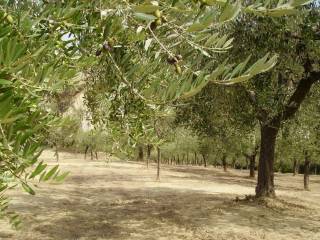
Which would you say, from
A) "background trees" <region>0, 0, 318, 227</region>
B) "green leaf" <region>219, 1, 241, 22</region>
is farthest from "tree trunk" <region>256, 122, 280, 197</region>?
"green leaf" <region>219, 1, 241, 22</region>

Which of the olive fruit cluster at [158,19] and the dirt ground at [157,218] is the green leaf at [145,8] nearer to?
the olive fruit cluster at [158,19]

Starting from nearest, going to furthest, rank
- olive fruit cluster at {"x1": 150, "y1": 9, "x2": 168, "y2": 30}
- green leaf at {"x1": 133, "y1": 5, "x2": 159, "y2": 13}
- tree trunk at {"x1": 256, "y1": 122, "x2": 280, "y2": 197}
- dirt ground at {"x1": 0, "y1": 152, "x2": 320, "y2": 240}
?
green leaf at {"x1": 133, "y1": 5, "x2": 159, "y2": 13} < olive fruit cluster at {"x1": 150, "y1": 9, "x2": 168, "y2": 30} < dirt ground at {"x1": 0, "y1": 152, "x2": 320, "y2": 240} < tree trunk at {"x1": 256, "y1": 122, "x2": 280, "y2": 197}

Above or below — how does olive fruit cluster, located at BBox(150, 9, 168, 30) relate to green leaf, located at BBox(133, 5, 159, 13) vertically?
above

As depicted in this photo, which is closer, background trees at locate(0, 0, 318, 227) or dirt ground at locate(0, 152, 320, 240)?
background trees at locate(0, 0, 318, 227)

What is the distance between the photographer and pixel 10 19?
2.12m

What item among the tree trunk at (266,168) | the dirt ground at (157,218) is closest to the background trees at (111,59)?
the dirt ground at (157,218)

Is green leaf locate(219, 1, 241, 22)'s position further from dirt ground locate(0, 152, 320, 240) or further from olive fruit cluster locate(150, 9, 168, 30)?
dirt ground locate(0, 152, 320, 240)

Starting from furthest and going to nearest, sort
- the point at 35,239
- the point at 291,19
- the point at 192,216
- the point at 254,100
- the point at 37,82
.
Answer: the point at 192,216 < the point at 254,100 < the point at 35,239 < the point at 291,19 < the point at 37,82

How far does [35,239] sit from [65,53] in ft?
40.0

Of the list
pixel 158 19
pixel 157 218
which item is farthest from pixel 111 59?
pixel 157 218

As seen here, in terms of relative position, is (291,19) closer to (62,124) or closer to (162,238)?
(162,238)

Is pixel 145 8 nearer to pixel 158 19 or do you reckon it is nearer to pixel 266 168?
pixel 158 19

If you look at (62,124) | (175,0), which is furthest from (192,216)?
(175,0)

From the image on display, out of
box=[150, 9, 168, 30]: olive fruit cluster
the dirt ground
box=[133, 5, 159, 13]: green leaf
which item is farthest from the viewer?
the dirt ground
